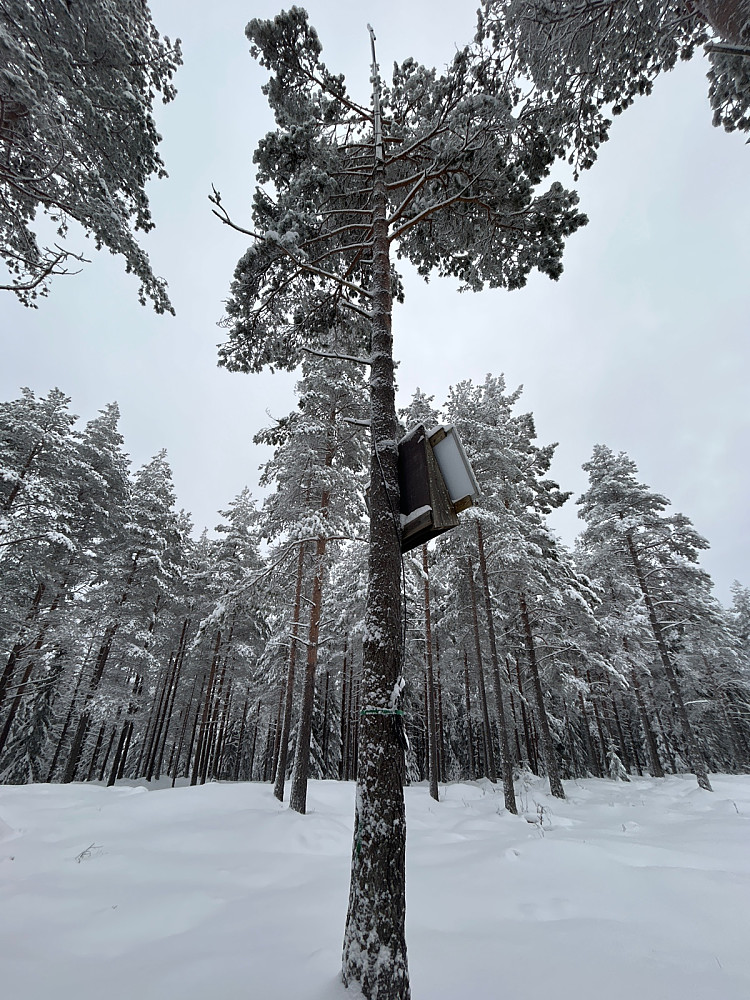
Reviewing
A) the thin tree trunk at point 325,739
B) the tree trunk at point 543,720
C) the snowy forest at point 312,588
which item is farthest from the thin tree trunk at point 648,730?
the thin tree trunk at point 325,739

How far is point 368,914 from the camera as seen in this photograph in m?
2.77

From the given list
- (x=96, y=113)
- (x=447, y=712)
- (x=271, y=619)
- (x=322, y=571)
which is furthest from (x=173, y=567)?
(x=447, y=712)

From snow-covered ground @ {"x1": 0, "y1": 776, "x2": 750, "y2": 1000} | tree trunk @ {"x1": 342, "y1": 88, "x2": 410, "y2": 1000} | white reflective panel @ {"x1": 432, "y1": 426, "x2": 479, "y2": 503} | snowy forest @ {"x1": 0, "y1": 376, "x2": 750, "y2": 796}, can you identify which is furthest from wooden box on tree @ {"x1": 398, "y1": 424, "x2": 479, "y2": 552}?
snowy forest @ {"x1": 0, "y1": 376, "x2": 750, "y2": 796}

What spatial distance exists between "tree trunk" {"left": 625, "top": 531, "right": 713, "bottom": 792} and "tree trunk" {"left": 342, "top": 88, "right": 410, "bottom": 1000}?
20109 millimetres

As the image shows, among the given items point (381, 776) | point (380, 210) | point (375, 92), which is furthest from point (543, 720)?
point (375, 92)

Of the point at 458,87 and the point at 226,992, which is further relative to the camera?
the point at 458,87

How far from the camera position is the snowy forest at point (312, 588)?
14.8m

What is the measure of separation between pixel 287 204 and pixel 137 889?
9.13 m

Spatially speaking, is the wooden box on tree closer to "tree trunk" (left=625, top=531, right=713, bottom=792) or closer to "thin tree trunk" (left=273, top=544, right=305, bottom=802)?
"thin tree trunk" (left=273, top=544, right=305, bottom=802)

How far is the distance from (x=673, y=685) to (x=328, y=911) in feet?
65.2

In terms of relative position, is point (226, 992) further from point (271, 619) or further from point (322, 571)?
point (271, 619)

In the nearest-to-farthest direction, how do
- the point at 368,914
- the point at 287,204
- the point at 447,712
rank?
the point at 368,914 → the point at 287,204 → the point at 447,712

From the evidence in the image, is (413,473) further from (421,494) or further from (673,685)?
(673,685)

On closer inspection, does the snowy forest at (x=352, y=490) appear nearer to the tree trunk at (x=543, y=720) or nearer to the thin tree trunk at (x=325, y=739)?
the tree trunk at (x=543, y=720)
